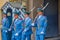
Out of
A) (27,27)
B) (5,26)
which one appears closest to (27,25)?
(27,27)

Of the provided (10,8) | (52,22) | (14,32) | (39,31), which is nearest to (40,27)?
(39,31)

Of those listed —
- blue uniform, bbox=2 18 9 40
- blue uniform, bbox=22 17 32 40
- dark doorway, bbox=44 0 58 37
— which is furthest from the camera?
dark doorway, bbox=44 0 58 37

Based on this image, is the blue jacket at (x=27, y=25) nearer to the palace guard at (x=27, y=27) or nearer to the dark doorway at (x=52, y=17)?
the palace guard at (x=27, y=27)

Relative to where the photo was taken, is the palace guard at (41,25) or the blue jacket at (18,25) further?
the blue jacket at (18,25)

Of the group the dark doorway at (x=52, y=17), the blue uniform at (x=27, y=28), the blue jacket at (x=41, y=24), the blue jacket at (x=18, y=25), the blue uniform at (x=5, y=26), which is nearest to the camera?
the blue jacket at (x=41, y=24)

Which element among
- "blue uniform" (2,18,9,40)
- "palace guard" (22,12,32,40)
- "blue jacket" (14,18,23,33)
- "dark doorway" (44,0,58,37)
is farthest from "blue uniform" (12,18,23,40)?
"dark doorway" (44,0,58,37)

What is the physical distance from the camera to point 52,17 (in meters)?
18.1

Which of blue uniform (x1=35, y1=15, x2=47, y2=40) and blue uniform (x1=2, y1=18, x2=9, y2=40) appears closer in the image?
blue uniform (x1=35, y1=15, x2=47, y2=40)

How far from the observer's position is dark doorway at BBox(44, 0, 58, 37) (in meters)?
18.0

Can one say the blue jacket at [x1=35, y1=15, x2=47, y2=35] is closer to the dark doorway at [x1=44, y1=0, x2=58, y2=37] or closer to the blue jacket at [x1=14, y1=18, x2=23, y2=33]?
the blue jacket at [x1=14, y1=18, x2=23, y2=33]

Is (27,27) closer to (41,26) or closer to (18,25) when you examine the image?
(18,25)

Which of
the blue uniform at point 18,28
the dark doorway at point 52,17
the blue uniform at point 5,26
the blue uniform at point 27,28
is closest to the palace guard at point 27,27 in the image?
the blue uniform at point 27,28

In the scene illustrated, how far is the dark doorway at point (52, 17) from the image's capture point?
18.0 meters

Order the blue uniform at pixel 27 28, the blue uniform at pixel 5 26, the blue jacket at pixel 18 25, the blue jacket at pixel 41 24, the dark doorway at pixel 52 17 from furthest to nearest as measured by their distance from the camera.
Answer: the dark doorway at pixel 52 17, the blue uniform at pixel 5 26, the blue jacket at pixel 18 25, the blue uniform at pixel 27 28, the blue jacket at pixel 41 24
